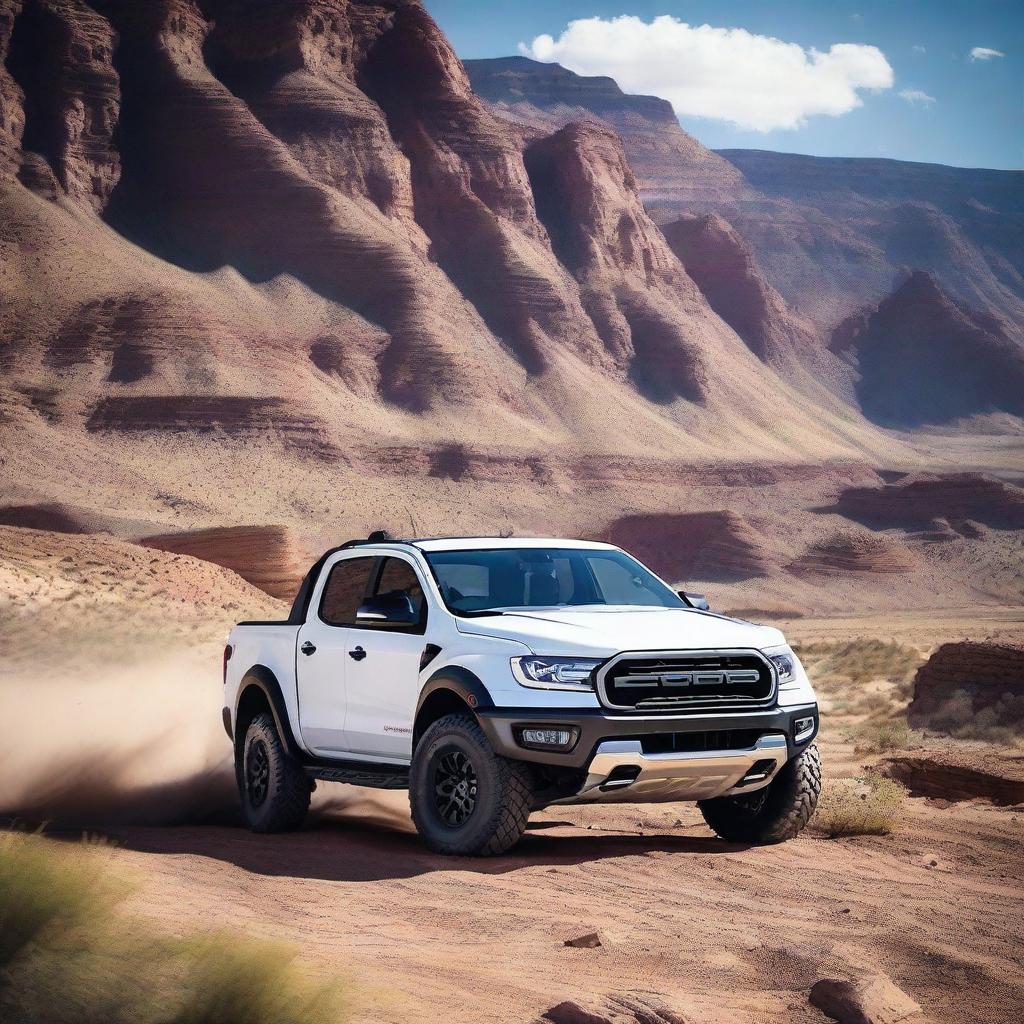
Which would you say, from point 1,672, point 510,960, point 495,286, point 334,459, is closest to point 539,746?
point 510,960

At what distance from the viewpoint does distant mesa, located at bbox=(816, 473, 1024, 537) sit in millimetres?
86812

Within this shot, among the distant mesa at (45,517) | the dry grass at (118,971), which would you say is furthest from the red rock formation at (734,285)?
the dry grass at (118,971)

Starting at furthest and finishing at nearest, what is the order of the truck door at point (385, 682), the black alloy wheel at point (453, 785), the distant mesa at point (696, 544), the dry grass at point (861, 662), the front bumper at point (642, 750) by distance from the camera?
the distant mesa at point (696, 544) < the dry grass at point (861, 662) < the truck door at point (385, 682) < the black alloy wheel at point (453, 785) < the front bumper at point (642, 750)

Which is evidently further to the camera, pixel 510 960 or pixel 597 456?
pixel 597 456

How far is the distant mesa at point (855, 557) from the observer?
78125 millimetres

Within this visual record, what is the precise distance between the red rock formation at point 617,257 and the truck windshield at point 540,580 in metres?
91.6

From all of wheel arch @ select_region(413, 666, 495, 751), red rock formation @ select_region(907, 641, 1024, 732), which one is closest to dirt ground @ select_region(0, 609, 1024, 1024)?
wheel arch @ select_region(413, 666, 495, 751)

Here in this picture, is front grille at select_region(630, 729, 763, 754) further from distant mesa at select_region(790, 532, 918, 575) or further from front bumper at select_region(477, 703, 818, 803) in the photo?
distant mesa at select_region(790, 532, 918, 575)

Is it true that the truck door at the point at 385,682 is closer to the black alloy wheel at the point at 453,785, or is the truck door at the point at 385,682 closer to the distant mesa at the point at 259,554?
the black alloy wheel at the point at 453,785

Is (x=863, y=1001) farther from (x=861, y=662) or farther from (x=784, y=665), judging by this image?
(x=861, y=662)

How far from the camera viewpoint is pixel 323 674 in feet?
31.7

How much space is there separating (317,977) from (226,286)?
8409 centimetres

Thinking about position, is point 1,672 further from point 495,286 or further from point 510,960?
point 495,286

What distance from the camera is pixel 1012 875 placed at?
28.4 feet
